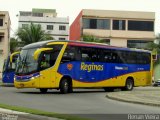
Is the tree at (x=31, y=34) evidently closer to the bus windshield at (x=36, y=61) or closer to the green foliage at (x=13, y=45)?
the green foliage at (x=13, y=45)

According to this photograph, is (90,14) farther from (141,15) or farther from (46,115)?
(46,115)

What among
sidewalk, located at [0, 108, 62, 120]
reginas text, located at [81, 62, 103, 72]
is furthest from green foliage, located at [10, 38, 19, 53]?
sidewalk, located at [0, 108, 62, 120]

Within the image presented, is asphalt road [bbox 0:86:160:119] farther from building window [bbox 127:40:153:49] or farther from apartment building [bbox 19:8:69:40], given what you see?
apartment building [bbox 19:8:69:40]

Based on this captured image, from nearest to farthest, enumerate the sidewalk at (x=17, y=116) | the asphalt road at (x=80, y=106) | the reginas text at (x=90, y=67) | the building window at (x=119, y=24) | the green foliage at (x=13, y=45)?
the sidewalk at (x=17, y=116) < the asphalt road at (x=80, y=106) < the reginas text at (x=90, y=67) < the green foliage at (x=13, y=45) < the building window at (x=119, y=24)

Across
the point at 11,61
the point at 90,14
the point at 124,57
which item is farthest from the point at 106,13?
the point at 124,57

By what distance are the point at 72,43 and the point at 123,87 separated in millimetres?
6719

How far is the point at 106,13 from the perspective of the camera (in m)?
74.1

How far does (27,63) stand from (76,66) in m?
3.23

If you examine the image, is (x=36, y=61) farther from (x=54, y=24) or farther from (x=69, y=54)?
(x=54, y=24)

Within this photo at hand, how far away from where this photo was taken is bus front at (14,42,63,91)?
2569cm

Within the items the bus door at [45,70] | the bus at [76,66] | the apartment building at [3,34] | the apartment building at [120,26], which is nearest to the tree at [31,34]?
the apartment building at [3,34]

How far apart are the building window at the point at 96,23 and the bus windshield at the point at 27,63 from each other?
4659cm

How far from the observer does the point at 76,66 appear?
1094 inches

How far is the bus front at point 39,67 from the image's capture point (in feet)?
84.3
